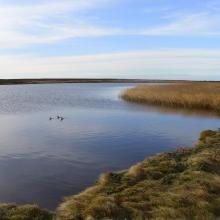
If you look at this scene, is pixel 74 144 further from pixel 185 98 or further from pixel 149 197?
pixel 185 98

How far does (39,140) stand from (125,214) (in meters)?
11.6

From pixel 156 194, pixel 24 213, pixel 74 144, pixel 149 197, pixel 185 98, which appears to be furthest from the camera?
pixel 185 98

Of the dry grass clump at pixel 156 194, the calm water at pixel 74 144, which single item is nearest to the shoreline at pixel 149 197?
the dry grass clump at pixel 156 194

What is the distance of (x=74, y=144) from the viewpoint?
18094mm

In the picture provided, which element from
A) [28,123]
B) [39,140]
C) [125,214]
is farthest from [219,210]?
[28,123]

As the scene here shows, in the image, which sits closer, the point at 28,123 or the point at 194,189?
the point at 194,189

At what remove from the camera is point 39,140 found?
19.0m

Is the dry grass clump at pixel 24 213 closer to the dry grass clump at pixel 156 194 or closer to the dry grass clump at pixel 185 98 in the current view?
the dry grass clump at pixel 156 194

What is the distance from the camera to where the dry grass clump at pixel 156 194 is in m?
8.12

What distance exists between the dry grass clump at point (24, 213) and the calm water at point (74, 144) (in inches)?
54.4

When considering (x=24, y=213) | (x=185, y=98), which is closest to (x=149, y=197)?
(x=24, y=213)

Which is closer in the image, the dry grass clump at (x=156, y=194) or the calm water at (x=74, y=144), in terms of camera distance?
the dry grass clump at (x=156, y=194)

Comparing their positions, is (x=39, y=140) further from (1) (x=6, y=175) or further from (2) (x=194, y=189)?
(2) (x=194, y=189)

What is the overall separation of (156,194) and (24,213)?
3.22 meters
